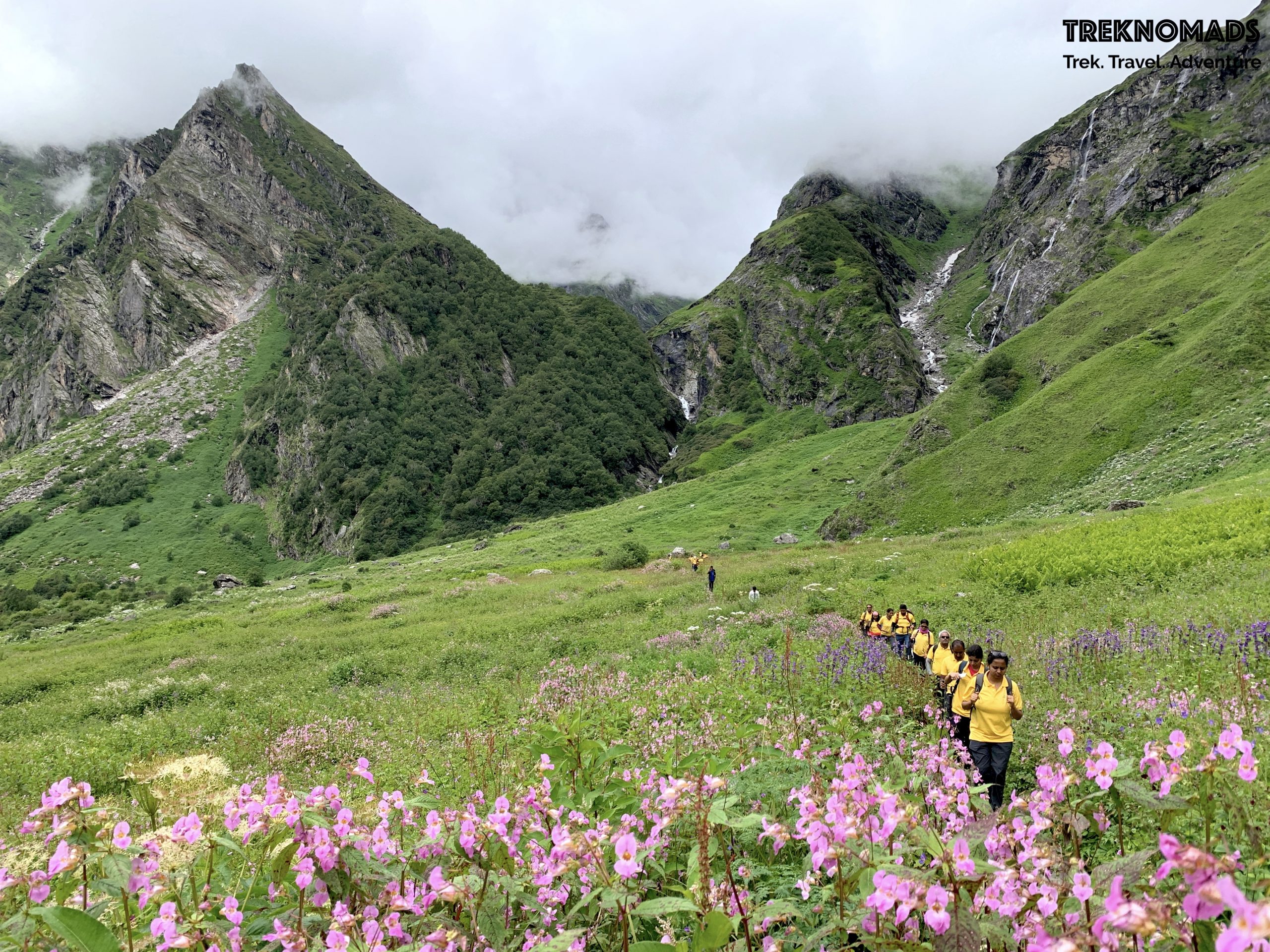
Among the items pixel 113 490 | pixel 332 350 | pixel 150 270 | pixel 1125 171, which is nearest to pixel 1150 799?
pixel 113 490

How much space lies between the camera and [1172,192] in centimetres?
9988

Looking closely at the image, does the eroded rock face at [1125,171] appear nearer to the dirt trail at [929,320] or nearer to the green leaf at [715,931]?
the dirt trail at [929,320]

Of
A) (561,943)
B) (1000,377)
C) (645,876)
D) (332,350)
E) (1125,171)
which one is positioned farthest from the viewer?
(332,350)

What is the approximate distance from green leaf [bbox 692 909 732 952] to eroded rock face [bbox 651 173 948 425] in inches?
4950

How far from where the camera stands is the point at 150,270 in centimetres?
15262

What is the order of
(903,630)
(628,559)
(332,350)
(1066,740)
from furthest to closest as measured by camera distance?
1. (332,350)
2. (628,559)
3. (903,630)
4. (1066,740)

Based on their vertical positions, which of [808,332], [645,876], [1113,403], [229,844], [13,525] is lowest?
[645,876]

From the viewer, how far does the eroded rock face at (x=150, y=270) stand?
483 feet

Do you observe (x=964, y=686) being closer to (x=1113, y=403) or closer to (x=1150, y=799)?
(x=1150, y=799)

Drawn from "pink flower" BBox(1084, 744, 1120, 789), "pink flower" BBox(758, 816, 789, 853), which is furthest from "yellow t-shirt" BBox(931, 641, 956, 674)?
"pink flower" BBox(758, 816, 789, 853)

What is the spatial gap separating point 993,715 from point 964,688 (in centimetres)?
68

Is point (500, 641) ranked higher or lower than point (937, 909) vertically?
lower

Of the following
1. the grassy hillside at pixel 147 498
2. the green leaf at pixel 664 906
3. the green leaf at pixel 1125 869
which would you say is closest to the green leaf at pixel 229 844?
the green leaf at pixel 664 906

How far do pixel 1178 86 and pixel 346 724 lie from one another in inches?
6674
